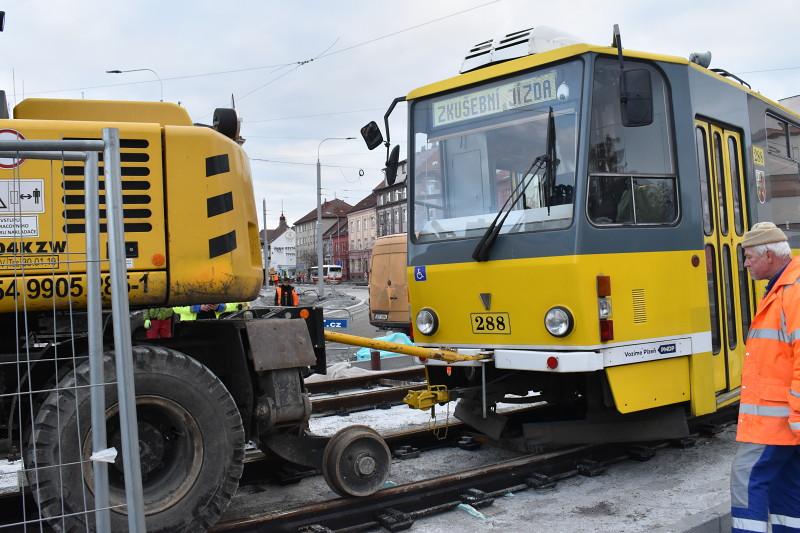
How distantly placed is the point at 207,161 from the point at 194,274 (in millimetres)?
681

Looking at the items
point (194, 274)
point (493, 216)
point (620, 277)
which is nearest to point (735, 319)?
point (620, 277)

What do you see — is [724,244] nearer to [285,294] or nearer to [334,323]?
[334,323]

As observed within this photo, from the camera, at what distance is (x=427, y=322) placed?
6195 millimetres

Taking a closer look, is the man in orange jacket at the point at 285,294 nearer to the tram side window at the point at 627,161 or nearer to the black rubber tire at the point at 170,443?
the tram side window at the point at 627,161

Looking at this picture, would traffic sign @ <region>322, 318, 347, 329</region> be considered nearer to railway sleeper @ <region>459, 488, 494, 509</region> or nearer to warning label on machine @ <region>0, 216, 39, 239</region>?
railway sleeper @ <region>459, 488, 494, 509</region>

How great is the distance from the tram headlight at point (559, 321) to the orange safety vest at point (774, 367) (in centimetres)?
161

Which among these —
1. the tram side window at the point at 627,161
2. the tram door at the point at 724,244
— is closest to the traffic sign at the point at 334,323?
the tram side window at the point at 627,161

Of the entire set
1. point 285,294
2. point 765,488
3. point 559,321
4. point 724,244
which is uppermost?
point 724,244

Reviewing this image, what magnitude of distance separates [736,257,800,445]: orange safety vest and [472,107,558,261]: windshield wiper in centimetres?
210

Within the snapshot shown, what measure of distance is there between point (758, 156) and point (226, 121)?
5.36 meters

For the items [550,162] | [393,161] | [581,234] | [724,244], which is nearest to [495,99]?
[550,162]

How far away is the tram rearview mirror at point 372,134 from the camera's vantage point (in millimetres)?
6562

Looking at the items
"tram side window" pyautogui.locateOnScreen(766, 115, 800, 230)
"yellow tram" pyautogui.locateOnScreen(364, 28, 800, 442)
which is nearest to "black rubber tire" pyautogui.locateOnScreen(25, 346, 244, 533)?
"yellow tram" pyautogui.locateOnScreen(364, 28, 800, 442)

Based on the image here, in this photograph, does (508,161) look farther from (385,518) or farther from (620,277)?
(385,518)
